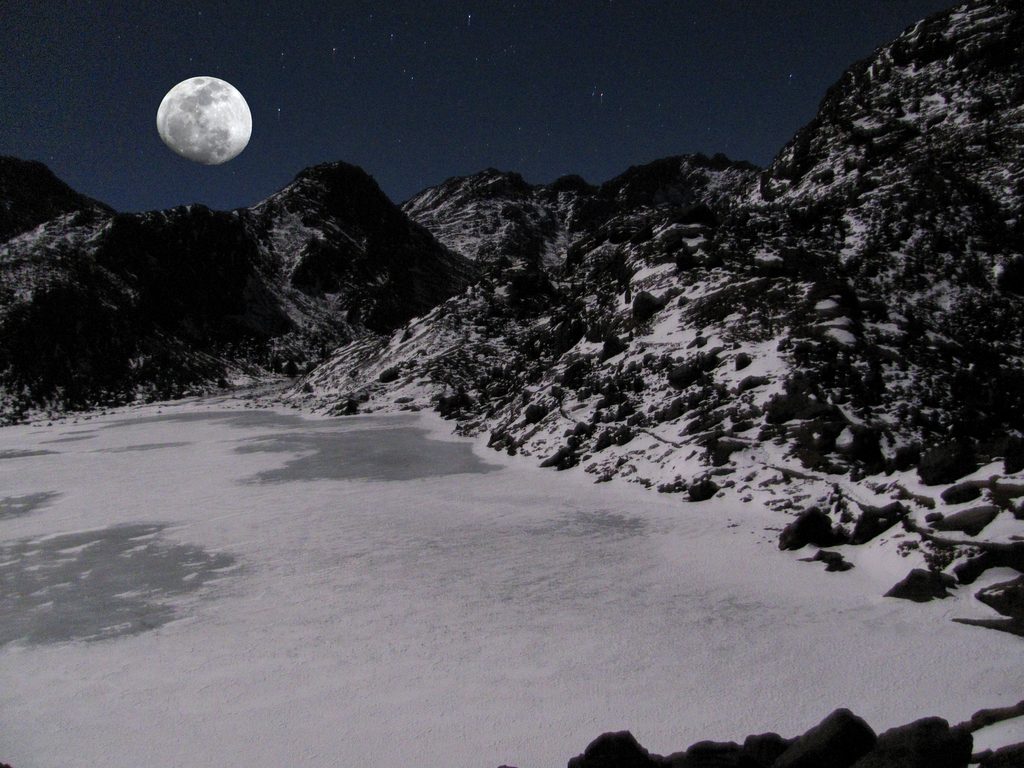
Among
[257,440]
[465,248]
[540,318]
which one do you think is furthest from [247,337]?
[465,248]

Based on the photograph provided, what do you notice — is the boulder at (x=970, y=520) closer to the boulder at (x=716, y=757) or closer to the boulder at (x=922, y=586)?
the boulder at (x=922, y=586)

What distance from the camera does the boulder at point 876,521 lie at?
887cm

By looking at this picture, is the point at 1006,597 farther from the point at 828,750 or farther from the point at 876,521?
the point at 828,750

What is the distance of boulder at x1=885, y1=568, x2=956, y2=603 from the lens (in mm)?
7199

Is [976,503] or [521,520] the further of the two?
[521,520]

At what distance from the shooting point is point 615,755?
14.0 ft

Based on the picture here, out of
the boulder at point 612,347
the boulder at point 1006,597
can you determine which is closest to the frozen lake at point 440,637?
the boulder at point 1006,597

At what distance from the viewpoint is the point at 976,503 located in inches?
326

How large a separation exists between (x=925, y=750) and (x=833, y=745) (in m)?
0.55

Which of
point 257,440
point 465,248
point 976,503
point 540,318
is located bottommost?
point 257,440

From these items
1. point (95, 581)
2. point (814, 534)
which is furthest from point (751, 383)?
point (95, 581)

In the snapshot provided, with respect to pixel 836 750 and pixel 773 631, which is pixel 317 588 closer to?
pixel 773 631

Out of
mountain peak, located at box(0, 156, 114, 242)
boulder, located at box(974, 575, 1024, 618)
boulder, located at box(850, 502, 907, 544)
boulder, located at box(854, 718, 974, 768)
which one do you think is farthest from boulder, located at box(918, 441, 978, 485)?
mountain peak, located at box(0, 156, 114, 242)

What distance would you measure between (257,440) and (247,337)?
53.1 m
